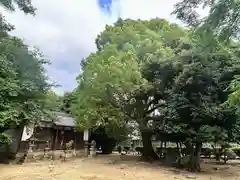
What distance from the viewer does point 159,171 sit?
13227 millimetres

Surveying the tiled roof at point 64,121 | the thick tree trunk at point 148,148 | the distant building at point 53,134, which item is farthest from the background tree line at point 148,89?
the tiled roof at point 64,121

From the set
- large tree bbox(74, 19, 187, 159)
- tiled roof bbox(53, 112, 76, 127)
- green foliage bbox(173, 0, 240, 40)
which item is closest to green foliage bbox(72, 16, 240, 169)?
large tree bbox(74, 19, 187, 159)

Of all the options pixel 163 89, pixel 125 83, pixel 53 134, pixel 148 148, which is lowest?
pixel 148 148

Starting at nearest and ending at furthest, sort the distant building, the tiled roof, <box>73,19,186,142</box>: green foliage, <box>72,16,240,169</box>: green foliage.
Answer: <box>72,16,240,169</box>: green foliage → <box>73,19,186,142</box>: green foliage → the distant building → the tiled roof

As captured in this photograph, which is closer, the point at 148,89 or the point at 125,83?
the point at 125,83

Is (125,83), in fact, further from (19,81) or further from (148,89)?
(19,81)

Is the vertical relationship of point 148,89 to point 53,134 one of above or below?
above

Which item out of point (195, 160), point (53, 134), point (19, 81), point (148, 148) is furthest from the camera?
point (53, 134)

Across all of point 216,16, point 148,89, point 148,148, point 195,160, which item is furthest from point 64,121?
point 216,16

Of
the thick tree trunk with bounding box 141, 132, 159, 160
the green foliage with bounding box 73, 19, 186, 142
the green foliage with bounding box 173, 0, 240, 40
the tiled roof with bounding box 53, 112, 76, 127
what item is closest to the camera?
the green foliage with bounding box 173, 0, 240, 40

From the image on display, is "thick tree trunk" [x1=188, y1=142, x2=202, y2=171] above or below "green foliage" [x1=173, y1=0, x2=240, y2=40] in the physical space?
below

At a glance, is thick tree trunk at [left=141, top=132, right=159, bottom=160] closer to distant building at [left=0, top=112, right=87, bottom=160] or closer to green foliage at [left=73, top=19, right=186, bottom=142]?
green foliage at [left=73, top=19, right=186, bottom=142]

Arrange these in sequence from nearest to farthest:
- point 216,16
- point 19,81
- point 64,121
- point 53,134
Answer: point 216,16 < point 19,81 < point 53,134 < point 64,121

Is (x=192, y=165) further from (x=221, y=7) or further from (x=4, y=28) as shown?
(x=4, y=28)
